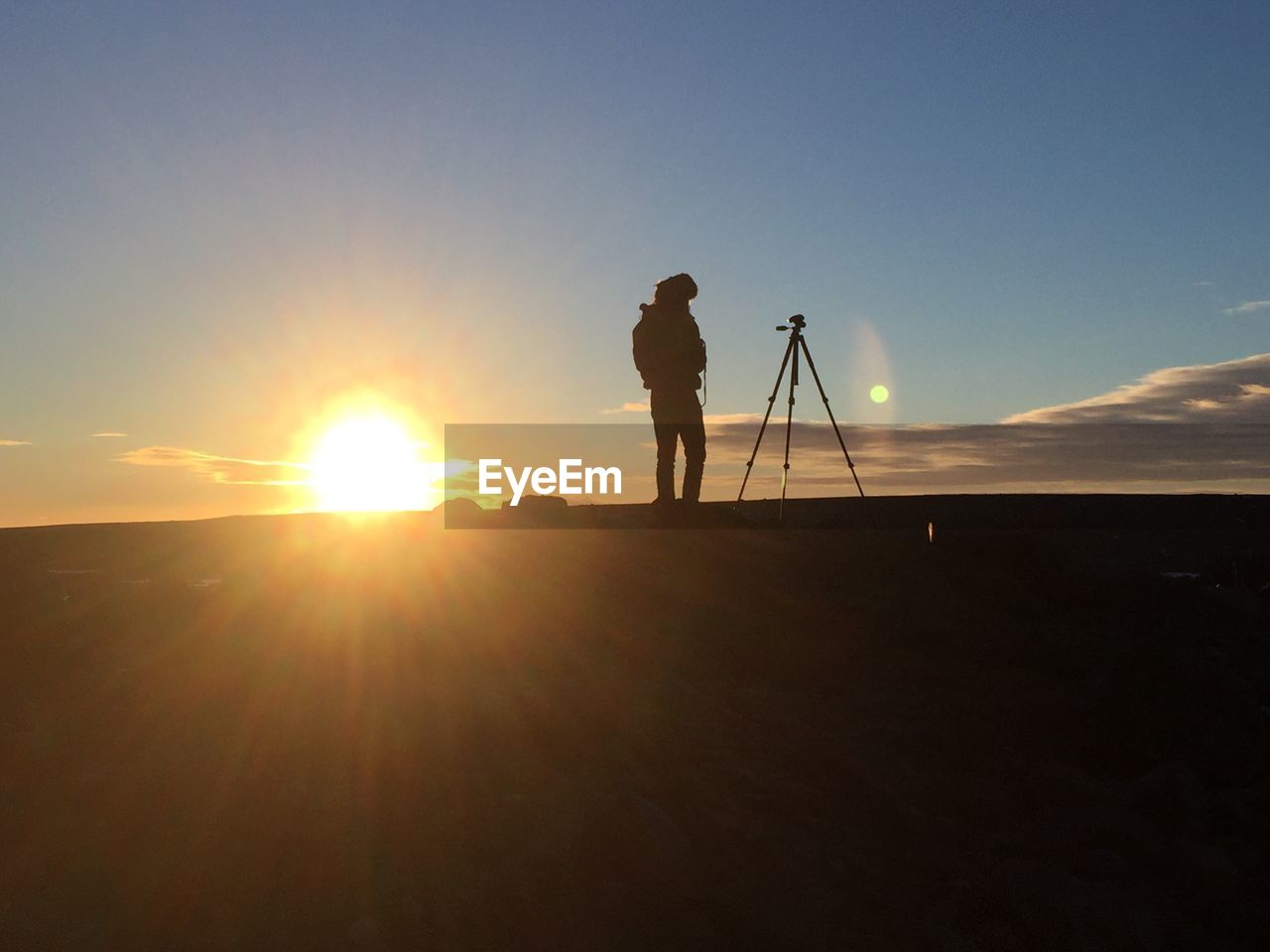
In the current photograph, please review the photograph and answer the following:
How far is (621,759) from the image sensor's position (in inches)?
232

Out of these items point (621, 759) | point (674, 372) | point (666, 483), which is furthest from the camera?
point (666, 483)

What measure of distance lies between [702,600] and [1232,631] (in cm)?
535

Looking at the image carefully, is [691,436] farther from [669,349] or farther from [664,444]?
[669,349]

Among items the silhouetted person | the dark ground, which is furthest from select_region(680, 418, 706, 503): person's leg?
the dark ground

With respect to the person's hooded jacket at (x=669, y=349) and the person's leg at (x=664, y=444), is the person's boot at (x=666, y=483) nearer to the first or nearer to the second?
the person's leg at (x=664, y=444)

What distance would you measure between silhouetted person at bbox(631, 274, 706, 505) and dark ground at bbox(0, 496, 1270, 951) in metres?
1.91

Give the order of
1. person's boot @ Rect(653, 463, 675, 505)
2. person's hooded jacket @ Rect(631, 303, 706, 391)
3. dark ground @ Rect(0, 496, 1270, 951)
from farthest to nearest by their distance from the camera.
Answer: person's boot @ Rect(653, 463, 675, 505), person's hooded jacket @ Rect(631, 303, 706, 391), dark ground @ Rect(0, 496, 1270, 951)

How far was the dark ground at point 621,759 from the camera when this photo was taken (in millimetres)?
4684

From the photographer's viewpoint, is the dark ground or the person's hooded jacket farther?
the person's hooded jacket

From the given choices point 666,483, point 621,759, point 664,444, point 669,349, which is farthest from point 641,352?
point 621,759

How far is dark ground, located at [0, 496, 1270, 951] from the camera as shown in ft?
15.4

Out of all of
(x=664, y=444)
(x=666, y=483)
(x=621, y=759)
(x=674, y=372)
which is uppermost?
(x=674, y=372)

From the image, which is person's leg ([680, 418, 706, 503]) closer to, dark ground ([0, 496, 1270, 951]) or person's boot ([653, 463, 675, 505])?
person's boot ([653, 463, 675, 505])

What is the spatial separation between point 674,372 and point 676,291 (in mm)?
905
